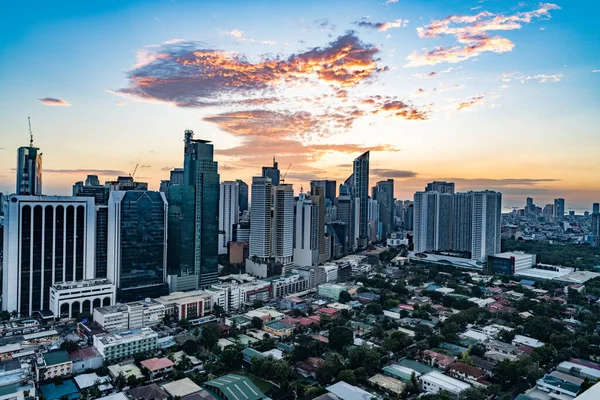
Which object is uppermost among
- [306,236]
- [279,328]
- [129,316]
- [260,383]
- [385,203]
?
[385,203]

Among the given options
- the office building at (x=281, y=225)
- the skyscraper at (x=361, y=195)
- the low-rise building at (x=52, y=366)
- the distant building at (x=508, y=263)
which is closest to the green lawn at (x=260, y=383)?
the low-rise building at (x=52, y=366)

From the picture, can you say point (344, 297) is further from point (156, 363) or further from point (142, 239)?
point (156, 363)

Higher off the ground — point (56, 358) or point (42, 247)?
point (42, 247)

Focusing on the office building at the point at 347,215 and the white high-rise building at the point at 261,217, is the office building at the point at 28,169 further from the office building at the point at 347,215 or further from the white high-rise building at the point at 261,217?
the office building at the point at 347,215

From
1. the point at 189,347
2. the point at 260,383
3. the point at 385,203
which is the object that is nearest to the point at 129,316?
the point at 189,347

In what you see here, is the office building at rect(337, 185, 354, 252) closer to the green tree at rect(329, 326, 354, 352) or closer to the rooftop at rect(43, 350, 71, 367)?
the green tree at rect(329, 326, 354, 352)

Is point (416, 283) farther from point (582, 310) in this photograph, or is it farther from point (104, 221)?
point (104, 221)
